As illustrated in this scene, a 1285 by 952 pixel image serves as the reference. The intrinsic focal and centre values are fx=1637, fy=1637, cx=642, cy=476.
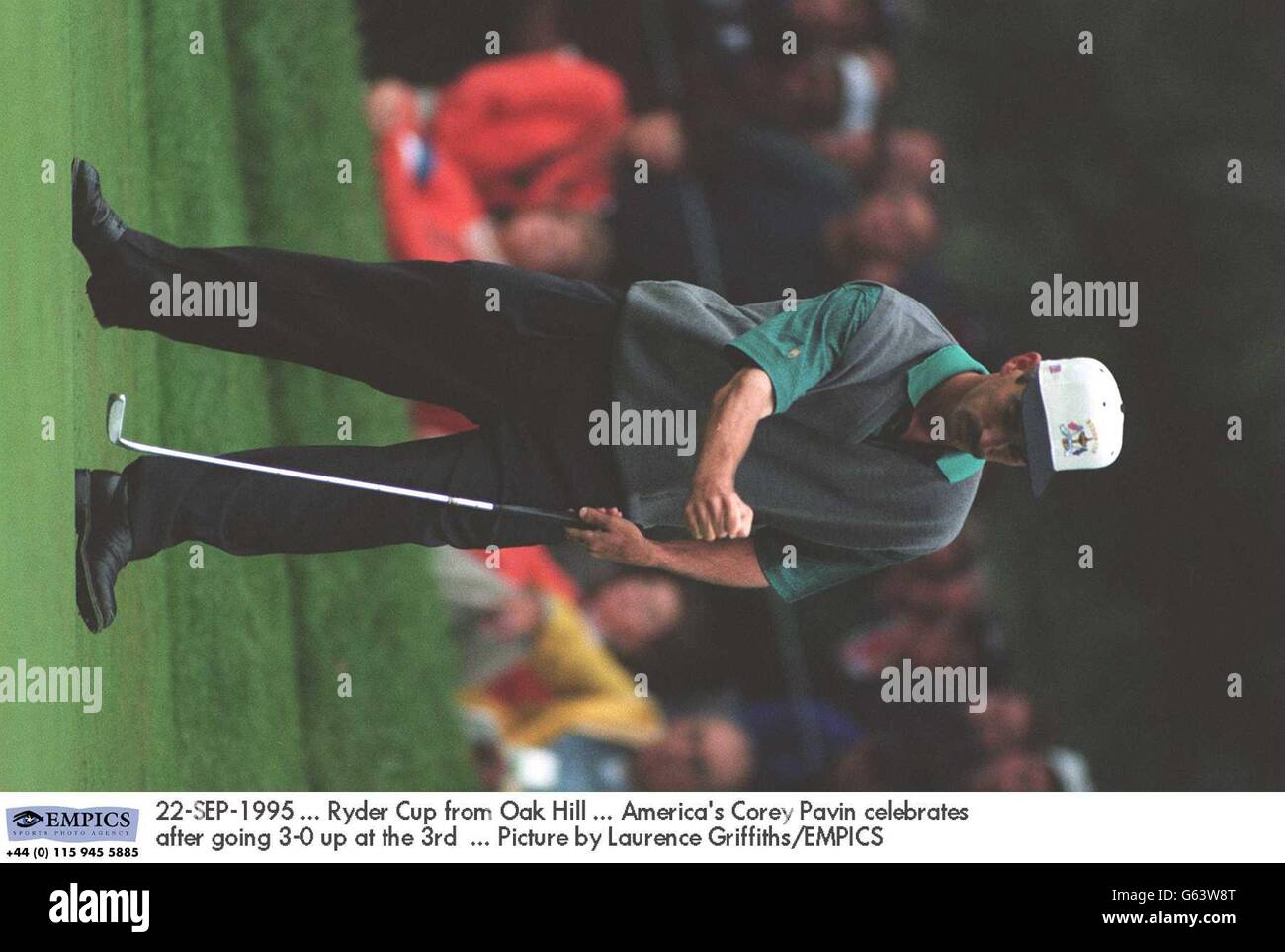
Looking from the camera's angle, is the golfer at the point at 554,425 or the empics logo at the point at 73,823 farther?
the empics logo at the point at 73,823

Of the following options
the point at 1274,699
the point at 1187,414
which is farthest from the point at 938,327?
the point at 1274,699

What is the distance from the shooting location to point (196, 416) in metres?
4.20

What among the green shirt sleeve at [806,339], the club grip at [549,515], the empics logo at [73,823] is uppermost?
the green shirt sleeve at [806,339]

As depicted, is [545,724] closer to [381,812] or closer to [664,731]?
[664,731]

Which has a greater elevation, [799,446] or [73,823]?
[799,446]

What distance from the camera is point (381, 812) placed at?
4.24m

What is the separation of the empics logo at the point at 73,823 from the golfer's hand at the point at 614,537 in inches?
54.7

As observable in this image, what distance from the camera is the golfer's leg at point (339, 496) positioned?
3.58 metres

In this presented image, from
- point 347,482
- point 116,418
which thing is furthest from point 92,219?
point 347,482

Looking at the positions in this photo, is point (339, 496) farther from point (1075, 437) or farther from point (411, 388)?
point (1075, 437)

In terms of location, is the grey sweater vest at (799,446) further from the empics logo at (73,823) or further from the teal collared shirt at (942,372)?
the empics logo at (73,823)

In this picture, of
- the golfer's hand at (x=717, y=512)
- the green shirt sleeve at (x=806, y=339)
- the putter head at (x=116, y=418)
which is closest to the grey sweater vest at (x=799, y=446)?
the green shirt sleeve at (x=806, y=339)

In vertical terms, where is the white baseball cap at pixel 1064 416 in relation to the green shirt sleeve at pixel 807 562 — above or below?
above
